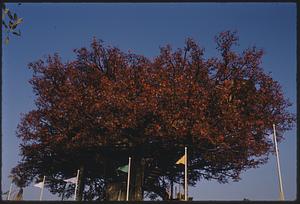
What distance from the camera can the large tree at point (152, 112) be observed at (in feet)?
59.6

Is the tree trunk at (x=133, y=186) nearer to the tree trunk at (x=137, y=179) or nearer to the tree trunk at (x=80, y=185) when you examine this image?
the tree trunk at (x=137, y=179)

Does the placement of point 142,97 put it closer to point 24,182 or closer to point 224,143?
point 224,143

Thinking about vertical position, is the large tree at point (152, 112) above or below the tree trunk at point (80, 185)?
above

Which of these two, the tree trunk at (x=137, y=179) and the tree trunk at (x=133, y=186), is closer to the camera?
the tree trunk at (x=137, y=179)

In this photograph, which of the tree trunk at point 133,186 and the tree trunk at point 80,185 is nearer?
the tree trunk at point 133,186

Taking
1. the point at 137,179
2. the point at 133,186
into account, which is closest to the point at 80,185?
the point at 133,186

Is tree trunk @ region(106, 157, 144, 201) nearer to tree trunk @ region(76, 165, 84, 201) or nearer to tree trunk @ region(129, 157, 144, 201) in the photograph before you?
tree trunk @ region(129, 157, 144, 201)

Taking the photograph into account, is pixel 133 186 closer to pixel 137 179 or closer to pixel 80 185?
pixel 137 179

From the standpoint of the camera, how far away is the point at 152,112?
18.4 m

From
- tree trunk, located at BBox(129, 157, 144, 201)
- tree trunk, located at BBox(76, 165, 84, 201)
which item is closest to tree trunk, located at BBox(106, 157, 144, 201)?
tree trunk, located at BBox(129, 157, 144, 201)

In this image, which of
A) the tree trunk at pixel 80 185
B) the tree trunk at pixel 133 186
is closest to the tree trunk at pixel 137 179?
the tree trunk at pixel 133 186

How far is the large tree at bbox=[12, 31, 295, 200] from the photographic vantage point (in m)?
18.2

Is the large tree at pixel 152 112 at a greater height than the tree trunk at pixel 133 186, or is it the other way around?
the large tree at pixel 152 112

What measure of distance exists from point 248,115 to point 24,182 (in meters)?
17.1
